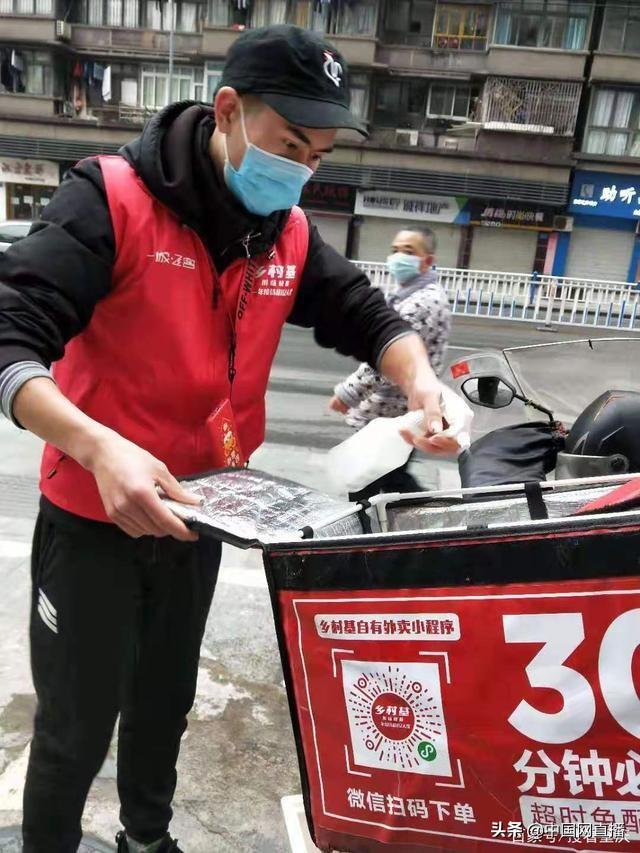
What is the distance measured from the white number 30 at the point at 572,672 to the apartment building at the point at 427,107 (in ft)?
71.4

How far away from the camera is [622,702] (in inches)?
45.1

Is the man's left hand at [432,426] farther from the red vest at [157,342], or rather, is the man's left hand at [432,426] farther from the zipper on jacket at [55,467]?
the zipper on jacket at [55,467]

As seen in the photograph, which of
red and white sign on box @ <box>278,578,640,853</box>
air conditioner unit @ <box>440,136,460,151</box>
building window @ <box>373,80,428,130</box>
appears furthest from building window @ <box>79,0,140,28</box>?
red and white sign on box @ <box>278,578,640,853</box>

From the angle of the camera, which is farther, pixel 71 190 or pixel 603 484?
pixel 603 484

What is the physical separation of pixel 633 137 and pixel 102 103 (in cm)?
1721

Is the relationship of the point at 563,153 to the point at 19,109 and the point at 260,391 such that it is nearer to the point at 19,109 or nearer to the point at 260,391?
the point at 19,109

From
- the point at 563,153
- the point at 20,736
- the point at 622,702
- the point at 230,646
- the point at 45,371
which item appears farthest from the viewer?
the point at 563,153

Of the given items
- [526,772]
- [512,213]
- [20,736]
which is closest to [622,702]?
[526,772]

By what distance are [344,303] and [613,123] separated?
23896 millimetres

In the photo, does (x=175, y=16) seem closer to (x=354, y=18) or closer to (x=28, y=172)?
(x=354, y=18)

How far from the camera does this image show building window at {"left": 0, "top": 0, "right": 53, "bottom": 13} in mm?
24038

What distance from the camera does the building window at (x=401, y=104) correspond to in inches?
929

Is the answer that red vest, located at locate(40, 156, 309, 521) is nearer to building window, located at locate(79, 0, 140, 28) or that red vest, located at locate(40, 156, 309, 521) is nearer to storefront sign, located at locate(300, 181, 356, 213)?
storefront sign, located at locate(300, 181, 356, 213)

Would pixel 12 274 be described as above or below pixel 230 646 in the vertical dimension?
above
